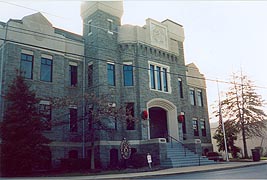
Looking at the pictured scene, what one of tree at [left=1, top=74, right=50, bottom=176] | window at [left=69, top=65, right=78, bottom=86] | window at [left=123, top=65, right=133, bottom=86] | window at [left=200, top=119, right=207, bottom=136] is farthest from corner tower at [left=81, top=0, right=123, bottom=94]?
window at [left=200, top=119, right=207, bottom=136]

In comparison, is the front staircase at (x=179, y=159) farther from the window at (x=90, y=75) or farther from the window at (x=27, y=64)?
the window at (x=27, y=64)

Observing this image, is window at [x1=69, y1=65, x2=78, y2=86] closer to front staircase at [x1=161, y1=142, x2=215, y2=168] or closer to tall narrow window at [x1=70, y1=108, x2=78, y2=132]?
tall narrow window at [x1=70, y1=108, x2=78, y2=132]

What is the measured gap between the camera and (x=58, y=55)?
947 inches

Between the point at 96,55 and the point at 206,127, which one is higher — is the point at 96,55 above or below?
above

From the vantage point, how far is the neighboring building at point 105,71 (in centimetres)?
2205

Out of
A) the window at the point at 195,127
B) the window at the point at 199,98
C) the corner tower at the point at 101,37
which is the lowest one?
the window at the point at 195,127

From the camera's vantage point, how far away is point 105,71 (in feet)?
79.2

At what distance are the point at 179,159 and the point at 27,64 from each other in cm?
1395

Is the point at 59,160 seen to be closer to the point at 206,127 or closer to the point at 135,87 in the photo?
the point at 135,87

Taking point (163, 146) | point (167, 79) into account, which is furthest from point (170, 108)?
point (163, 146)

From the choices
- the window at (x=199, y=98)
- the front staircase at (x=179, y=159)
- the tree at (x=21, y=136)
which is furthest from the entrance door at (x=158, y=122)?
the tree at (x=21, y=136)

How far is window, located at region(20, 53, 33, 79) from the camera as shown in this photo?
21984 mm

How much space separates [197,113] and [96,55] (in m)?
15.6

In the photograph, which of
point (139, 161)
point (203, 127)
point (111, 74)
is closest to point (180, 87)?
point (203, 127)
